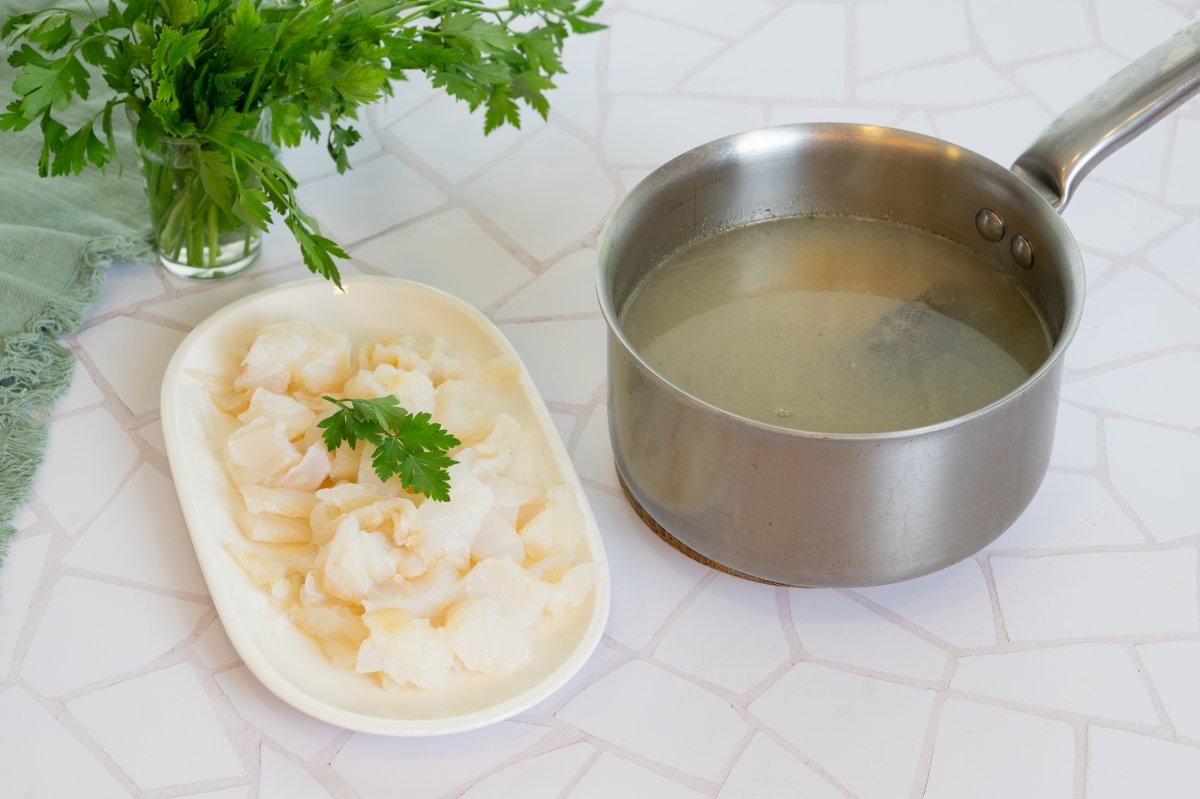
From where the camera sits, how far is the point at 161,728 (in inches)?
32.3

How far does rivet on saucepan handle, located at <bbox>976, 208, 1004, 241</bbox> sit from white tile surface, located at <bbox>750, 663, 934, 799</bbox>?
1.02 feet

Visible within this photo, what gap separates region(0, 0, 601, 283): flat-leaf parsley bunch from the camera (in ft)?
3.10

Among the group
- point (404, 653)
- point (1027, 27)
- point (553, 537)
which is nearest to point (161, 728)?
point (404, 653)

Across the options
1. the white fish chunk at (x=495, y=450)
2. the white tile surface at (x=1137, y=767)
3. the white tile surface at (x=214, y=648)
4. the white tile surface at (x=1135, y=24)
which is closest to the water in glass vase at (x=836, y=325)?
the white fish chunk at (x=495, y=450)

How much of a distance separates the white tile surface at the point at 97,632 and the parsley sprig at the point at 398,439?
0.15m

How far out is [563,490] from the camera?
898mm

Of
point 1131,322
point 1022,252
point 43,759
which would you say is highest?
point 1022,252

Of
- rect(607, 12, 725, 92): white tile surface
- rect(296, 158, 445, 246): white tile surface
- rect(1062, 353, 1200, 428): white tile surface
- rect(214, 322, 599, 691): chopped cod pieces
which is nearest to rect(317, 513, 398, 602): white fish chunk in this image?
rect(214, 322, 599, 691): chopped cod pieces

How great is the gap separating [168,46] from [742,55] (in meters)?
0.65

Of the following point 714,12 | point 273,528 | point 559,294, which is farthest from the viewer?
point 714,12

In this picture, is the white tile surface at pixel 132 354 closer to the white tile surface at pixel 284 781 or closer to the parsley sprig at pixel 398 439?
the parsley sprig at pixel 398 439

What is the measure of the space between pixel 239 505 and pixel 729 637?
1.12 ft

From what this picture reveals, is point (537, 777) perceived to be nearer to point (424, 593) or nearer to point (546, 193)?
point (424, 593)

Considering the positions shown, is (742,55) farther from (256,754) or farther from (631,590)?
(256,754)
